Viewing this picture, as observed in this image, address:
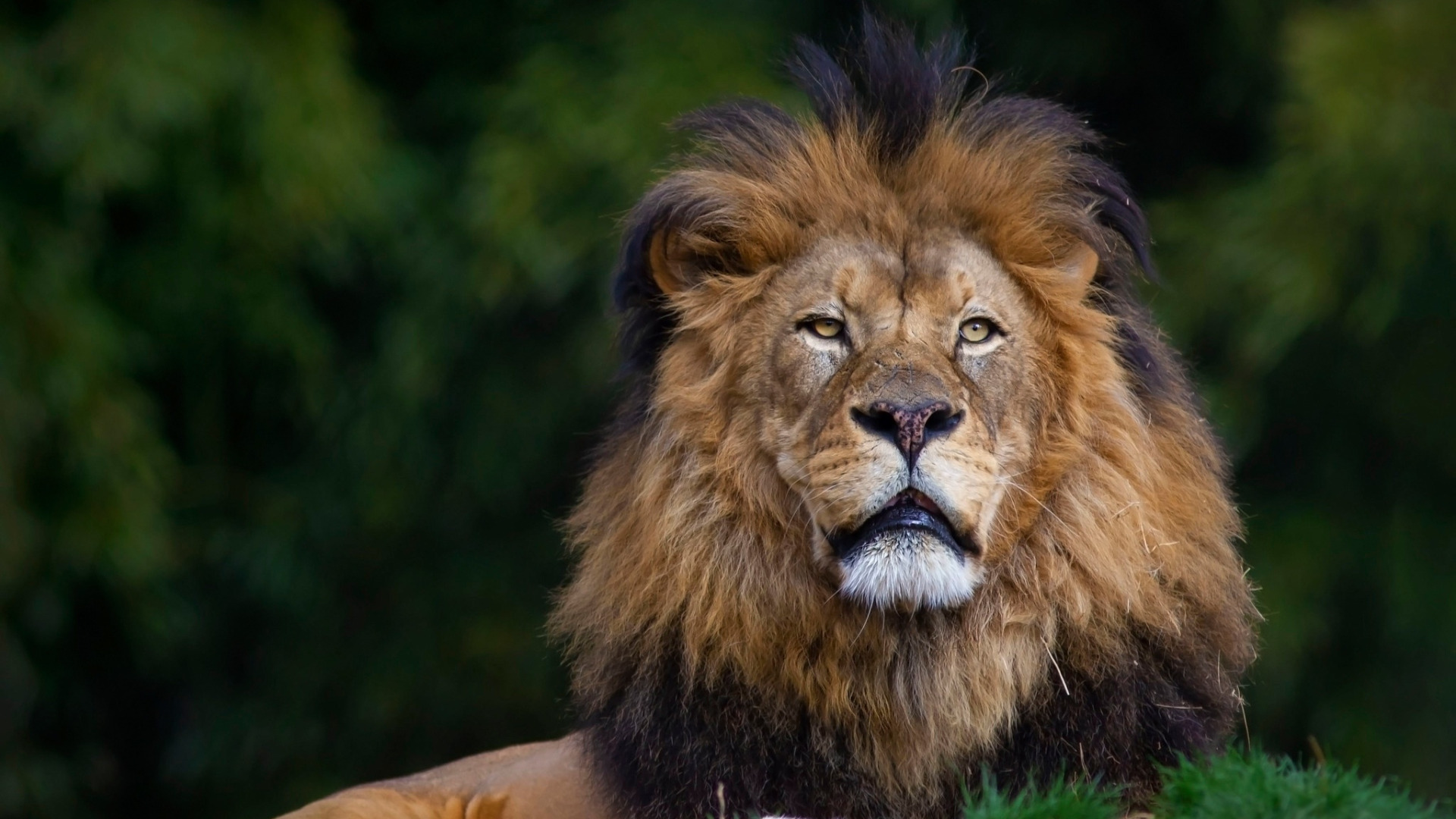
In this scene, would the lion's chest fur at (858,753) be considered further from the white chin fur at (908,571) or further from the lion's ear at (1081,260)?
the lion's ear at (1081,260)

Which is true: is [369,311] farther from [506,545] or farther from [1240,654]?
[1240,654]

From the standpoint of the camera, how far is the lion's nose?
2.54 metres

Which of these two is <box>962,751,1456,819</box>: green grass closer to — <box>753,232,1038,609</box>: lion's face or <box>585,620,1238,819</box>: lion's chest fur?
<box>585,620,1238,819</box>: lion's chest fur

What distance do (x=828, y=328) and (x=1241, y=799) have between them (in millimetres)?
936

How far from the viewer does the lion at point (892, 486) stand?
8.75 feet

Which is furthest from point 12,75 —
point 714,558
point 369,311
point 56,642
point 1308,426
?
point 1308,426

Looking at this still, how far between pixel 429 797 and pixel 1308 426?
361cm

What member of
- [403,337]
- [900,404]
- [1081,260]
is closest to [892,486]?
[900,404]

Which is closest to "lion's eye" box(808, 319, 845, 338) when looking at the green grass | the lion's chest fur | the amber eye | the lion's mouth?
the amber eye

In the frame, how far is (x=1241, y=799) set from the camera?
2.34 metres

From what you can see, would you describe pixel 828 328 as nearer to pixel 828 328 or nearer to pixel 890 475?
pixel 828 328

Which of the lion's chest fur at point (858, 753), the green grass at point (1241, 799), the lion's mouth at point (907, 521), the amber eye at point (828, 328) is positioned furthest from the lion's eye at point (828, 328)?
the green grass at point (1241, 799)

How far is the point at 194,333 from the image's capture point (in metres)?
6.55

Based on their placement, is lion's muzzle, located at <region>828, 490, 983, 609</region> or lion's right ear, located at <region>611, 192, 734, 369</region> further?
lion's right ear, located at <region>611, 192, 734, 369</region>
